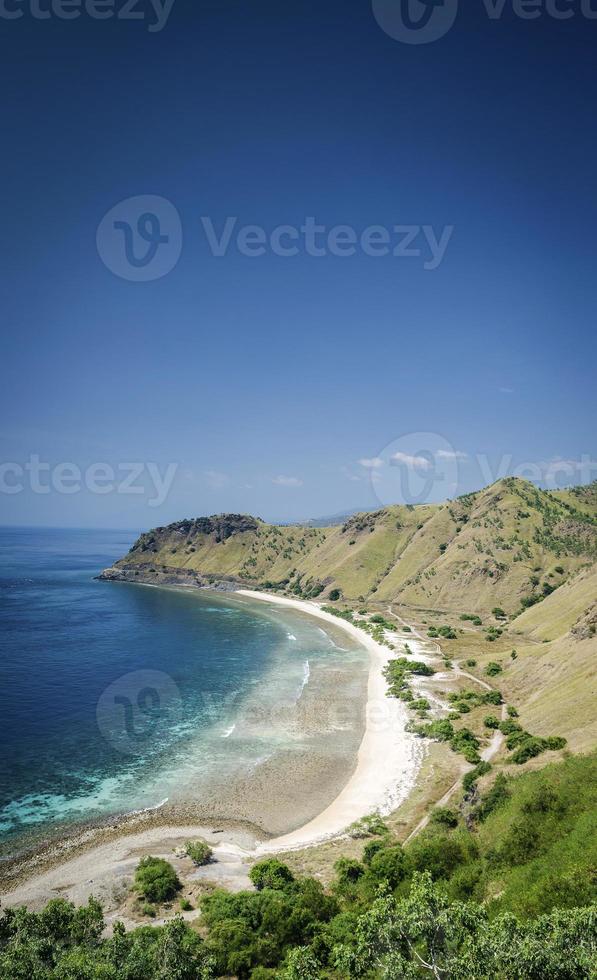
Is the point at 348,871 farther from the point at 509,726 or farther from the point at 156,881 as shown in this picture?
the point at 509,726

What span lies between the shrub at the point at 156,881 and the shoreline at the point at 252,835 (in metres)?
2.66

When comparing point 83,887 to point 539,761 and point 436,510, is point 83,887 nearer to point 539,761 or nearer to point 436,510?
point 539,761

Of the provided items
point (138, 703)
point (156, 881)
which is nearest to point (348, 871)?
point (156, 881)

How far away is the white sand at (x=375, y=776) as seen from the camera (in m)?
38.3

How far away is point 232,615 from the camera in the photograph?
145500 mm

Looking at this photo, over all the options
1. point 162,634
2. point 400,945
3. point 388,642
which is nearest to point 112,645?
point 162,634

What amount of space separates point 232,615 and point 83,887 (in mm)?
114274

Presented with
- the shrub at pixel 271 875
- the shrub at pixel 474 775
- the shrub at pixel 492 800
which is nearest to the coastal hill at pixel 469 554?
the shrub at pixel 474 775

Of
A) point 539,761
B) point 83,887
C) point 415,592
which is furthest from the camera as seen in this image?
point 415,592

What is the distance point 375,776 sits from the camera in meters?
46.8

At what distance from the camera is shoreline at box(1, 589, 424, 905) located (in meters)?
33.2

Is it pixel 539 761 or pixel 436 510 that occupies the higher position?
pixel 436 510

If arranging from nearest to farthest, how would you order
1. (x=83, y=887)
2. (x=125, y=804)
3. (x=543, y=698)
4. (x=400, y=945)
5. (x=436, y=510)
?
(x=400, y=945)
(x=83, y=887)
(x=125, y=804)
(x=543, y=698)
(x=436, y=510)

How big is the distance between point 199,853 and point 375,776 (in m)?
18.9
